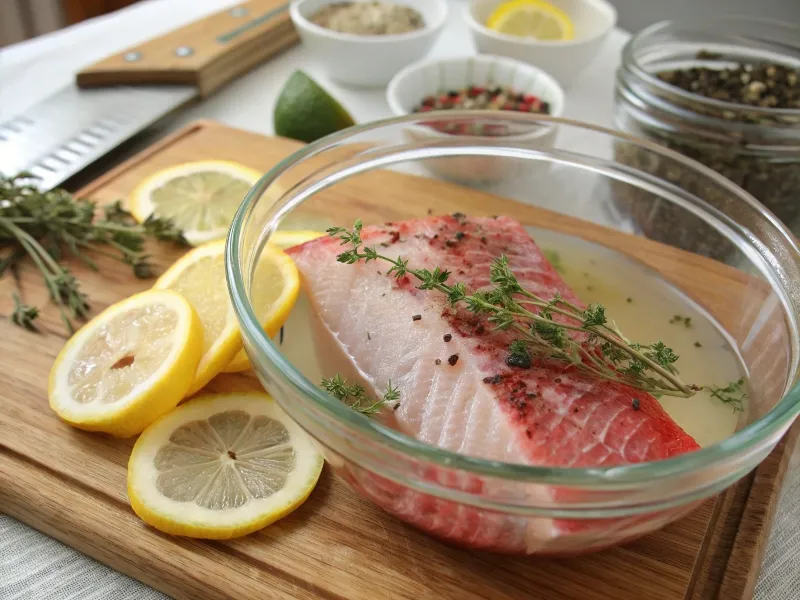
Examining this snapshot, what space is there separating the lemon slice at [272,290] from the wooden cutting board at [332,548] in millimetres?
292

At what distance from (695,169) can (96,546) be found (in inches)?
54.9

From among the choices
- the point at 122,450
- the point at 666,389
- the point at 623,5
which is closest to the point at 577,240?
the point at 666,389

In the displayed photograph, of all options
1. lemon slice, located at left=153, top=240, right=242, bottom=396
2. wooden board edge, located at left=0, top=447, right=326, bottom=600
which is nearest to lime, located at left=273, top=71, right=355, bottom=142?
lemon slice, located at left=153, top=240, right=242, bottom=396

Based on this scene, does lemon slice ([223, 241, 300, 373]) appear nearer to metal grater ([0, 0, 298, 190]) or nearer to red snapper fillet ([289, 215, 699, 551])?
red snapper fillet ([289, 215, 699, 551])

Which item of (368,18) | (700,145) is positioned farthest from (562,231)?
(368,18)

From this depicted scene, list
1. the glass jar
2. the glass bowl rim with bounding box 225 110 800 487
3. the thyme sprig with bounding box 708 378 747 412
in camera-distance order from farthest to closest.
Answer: the glass jar, the thyme sprig with bounding box 708 378 747 412, the glass bowl rim with bounding box 225 110 800 487

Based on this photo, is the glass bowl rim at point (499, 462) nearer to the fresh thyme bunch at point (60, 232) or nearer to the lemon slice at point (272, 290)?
the lemon slice at point (272, 290)

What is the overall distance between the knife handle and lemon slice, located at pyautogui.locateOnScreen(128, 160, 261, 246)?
0.69 m

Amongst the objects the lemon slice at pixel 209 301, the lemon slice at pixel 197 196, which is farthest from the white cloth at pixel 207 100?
the lemon slice at pixel 197 196

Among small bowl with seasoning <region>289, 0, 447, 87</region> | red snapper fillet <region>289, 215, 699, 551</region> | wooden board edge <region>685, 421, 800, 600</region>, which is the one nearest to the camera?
red snapper fillet <region>289, 215, 699, 551</region>

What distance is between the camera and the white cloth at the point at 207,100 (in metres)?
1.34

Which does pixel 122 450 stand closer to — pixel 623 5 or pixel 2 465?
pixel 2 465

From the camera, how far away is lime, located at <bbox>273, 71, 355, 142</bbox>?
2.32 metres

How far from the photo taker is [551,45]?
2.76 meters
